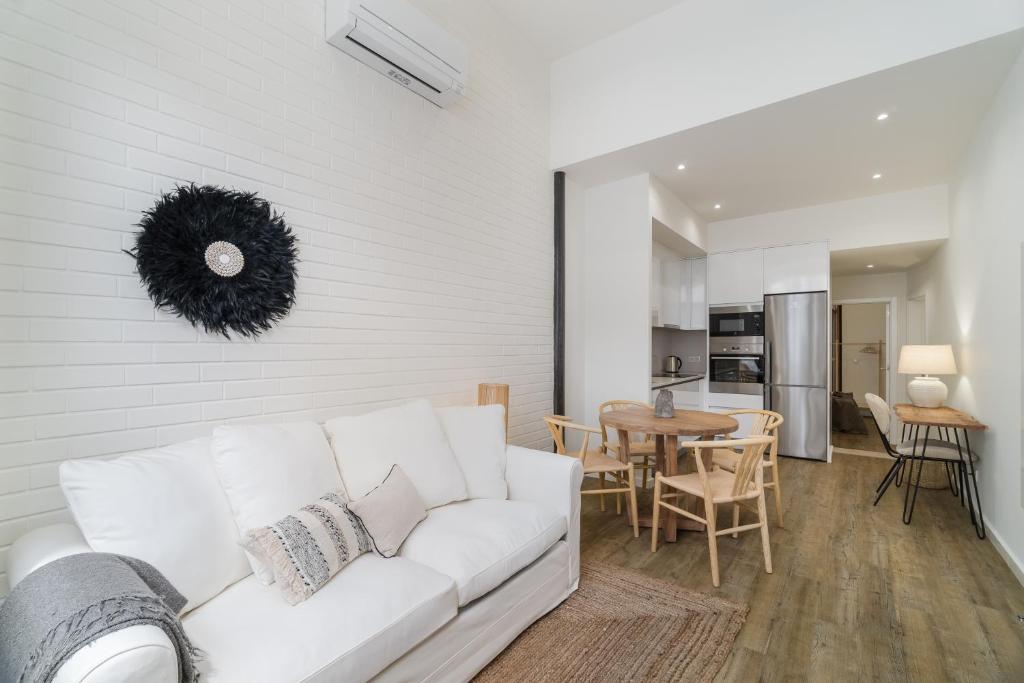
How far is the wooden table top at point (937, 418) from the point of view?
10.2 feet

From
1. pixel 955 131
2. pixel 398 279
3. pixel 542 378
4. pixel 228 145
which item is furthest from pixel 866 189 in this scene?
pixel 228 145

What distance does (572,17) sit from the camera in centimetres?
352

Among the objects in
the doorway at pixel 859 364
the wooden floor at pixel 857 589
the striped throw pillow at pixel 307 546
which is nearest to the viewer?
the striped throw pillow at pixel 307 546

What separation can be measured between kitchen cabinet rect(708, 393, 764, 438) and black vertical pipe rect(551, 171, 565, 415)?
231 centimetres

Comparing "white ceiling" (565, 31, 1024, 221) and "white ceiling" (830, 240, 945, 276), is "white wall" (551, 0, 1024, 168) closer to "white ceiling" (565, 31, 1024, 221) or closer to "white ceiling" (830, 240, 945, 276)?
"white ceiling" (565, 31, 1024, 221)

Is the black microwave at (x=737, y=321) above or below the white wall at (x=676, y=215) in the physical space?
below

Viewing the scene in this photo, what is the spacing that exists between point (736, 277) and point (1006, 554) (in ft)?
11.4

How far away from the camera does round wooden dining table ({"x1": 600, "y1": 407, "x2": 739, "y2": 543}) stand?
2.80 metres

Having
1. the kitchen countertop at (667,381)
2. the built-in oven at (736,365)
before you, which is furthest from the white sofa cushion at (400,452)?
the built-in oven at (736,365)

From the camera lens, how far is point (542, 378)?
390 centimetres

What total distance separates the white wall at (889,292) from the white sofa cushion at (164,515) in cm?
773

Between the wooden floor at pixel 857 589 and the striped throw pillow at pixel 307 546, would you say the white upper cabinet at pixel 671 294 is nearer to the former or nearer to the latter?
the wooden floor at pixel 857 589

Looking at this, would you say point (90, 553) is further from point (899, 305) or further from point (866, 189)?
point (899, 305)

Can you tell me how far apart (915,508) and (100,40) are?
17.8 feet
